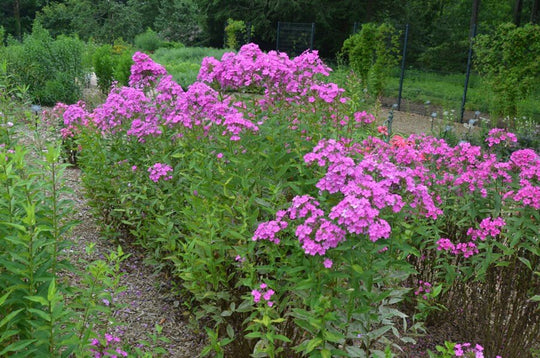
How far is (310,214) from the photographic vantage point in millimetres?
2281

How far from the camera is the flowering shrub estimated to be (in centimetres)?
233

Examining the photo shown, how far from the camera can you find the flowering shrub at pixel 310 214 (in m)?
2.33

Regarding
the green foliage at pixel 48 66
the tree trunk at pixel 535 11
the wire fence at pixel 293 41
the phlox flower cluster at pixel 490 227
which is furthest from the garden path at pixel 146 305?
the tree trunk at pixel 535 11

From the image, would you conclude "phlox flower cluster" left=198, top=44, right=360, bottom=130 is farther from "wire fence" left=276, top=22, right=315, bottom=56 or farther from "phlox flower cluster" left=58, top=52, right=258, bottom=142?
"wire fence" left=276, top=22, right=315, bottom=56

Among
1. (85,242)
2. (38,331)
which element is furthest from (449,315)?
(85,242)

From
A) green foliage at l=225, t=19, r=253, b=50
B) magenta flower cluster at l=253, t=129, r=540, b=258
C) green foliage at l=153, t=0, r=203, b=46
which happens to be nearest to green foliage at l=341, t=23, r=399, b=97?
green foliage at l=225, t=19, r=253, b=50

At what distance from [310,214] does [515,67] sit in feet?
33.5

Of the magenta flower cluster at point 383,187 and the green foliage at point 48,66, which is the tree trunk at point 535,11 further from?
the magenta flower cluster at point 383,187

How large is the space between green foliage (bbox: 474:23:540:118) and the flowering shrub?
309 inches

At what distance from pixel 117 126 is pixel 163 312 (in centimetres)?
164

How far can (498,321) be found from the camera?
3.23 m

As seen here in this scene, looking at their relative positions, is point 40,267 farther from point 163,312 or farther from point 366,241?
point 163,312

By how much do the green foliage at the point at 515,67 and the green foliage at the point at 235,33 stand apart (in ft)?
46.1

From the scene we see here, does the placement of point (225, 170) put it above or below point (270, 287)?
above
